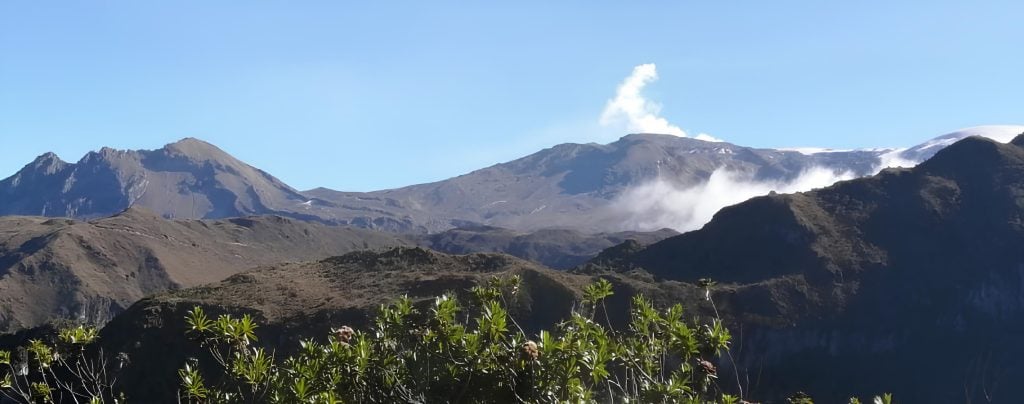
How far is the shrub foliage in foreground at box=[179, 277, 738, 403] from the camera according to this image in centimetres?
595

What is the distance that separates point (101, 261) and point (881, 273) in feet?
397

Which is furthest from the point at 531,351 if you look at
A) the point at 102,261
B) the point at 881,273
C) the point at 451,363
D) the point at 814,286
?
the point at 102,261

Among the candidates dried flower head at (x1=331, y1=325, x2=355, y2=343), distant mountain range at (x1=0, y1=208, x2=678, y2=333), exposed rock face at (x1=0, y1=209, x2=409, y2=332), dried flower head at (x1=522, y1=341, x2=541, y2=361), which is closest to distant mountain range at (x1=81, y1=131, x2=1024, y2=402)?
dried flower head at (x1=331, y1=325, x2=355, y2=343)

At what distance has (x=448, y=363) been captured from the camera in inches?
258

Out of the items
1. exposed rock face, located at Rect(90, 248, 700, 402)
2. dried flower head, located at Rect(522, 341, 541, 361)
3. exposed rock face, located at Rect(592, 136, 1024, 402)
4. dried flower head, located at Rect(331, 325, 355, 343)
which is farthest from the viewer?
exposed rock face, located at Rect(592, 136, 1024, 402)

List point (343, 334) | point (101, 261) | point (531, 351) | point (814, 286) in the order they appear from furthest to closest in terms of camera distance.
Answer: point (101, 261) → point (814, 286) → point (343, 334) → point (531, 351)

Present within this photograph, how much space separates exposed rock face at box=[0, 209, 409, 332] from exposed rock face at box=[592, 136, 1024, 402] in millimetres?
75828

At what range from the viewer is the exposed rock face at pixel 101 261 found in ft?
389

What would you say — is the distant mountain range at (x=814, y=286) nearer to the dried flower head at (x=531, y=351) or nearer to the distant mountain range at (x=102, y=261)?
the dried flower head at (x=531, y=351)

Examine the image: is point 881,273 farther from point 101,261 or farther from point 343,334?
point 101,261

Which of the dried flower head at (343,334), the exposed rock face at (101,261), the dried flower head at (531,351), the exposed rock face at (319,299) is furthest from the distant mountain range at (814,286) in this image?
the exposed rock face at (101,261)

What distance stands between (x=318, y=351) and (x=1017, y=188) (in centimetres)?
10543

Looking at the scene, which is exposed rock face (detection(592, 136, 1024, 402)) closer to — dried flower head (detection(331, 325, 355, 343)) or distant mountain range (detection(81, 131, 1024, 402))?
distant mountain range (detection(81, 131, 1024, 402))

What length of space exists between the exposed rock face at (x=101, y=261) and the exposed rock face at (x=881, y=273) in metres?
75.8
